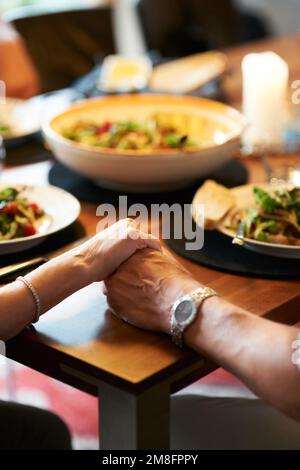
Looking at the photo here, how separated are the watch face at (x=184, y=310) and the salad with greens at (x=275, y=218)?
26cm

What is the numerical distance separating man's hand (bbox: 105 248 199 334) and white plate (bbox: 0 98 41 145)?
0.82m

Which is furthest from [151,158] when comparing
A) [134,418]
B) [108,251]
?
[134,418]

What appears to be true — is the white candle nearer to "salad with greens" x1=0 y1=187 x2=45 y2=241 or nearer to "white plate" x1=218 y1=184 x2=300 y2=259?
"white plate" x1=218 y1=184 x2=300 y2=259

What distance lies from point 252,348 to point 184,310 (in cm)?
12

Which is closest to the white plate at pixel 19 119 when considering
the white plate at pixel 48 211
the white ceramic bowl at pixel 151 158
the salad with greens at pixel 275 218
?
the white ceramic bowl at pixel 151 158

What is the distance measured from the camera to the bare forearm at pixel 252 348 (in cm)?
104

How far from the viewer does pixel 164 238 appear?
143 cm

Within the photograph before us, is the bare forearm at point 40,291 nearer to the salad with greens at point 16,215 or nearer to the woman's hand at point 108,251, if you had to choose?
the woman's hand at point 108,251

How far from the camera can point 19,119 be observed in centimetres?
206

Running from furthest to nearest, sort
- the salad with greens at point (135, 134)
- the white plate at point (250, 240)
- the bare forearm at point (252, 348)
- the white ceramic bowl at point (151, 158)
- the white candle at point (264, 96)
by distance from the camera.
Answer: the white candle at point (264, 96)
the salad with greens at point (135, 134)
the white ceramic bowl at point (151, 158)
the white plate at point (250, 240)
the bare forearm at point (252, 348)

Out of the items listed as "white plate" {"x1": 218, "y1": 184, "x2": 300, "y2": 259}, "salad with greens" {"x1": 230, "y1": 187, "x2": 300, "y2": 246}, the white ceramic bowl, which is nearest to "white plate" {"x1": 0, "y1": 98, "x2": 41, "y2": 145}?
the white ceramic bowl
